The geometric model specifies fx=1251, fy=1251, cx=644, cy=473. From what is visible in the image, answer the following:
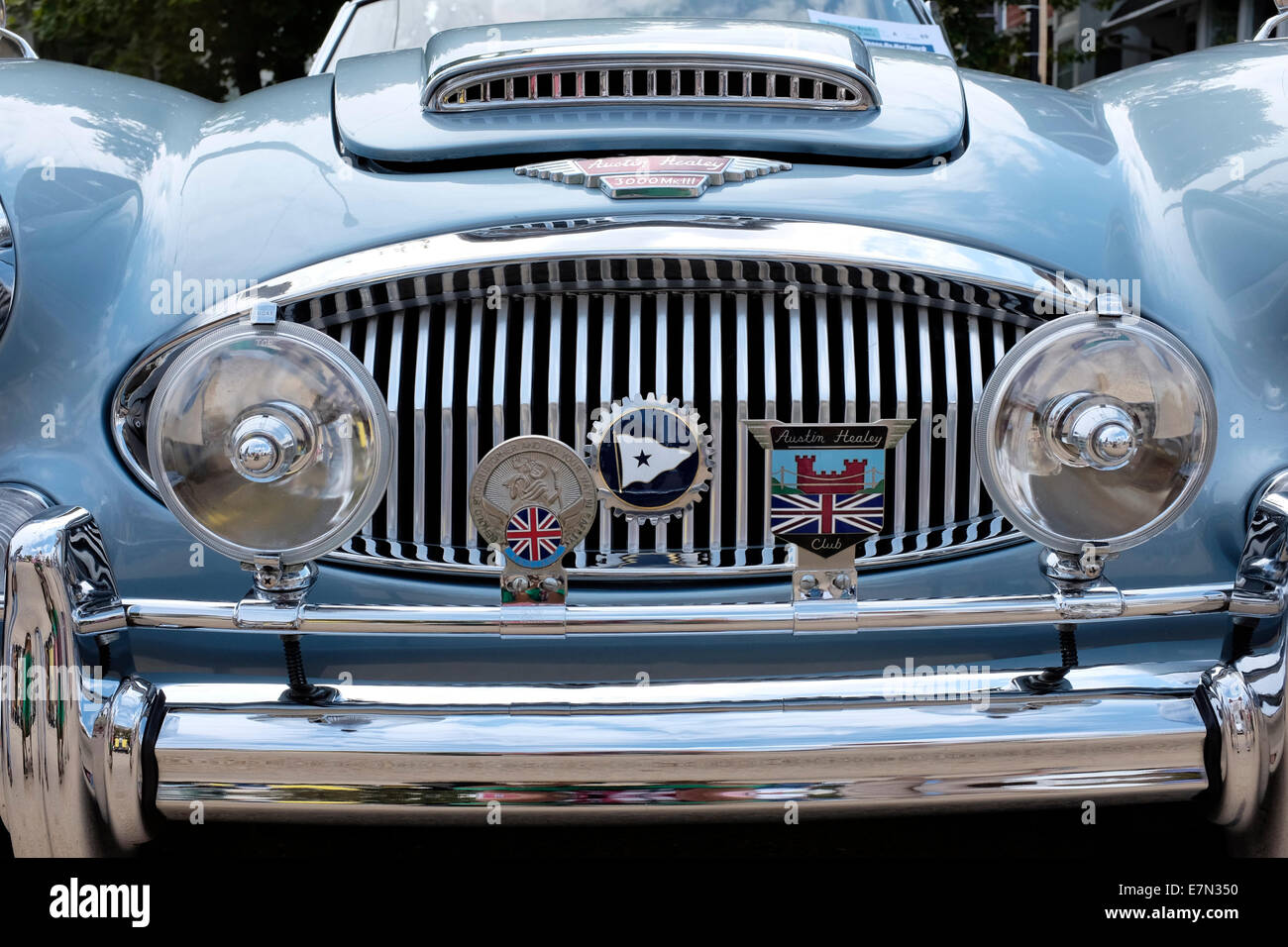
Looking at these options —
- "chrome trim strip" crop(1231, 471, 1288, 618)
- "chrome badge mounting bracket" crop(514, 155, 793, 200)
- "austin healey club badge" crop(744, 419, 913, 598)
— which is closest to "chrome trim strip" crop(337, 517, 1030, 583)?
"austin healey club badge" crop(744, 419, 913, 598)

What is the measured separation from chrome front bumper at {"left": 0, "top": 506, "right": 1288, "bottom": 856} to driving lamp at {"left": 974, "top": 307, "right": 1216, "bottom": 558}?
0.32ft

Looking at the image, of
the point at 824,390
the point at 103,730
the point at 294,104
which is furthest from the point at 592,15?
the point at 103,730

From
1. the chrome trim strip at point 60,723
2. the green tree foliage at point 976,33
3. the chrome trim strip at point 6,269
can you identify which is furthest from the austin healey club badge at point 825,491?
the green tree foliage at point 976,33

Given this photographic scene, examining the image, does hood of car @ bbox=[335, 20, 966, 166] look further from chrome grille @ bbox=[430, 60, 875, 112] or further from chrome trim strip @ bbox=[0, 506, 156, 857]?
chrome trim strip @ bbox=[0, 506, 156, 857]

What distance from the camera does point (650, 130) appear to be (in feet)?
6.15

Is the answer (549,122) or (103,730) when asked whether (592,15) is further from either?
(103,730)

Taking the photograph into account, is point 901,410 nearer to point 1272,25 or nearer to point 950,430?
point 950,430

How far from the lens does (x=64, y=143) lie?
6.16 feet

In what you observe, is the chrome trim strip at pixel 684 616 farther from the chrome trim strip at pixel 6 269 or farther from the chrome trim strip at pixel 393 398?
the chrome trim strip at pixel 6 269

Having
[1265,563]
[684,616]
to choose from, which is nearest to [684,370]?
[684,616]

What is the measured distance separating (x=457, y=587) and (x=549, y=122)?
727 millimetres

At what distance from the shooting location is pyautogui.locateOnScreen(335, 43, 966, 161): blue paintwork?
186cm

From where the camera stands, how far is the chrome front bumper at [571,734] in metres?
1.45

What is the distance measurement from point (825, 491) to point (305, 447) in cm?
63
